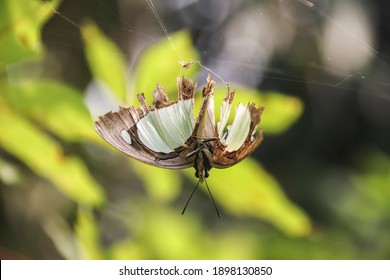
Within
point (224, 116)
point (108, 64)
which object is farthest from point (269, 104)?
point (108, 64)

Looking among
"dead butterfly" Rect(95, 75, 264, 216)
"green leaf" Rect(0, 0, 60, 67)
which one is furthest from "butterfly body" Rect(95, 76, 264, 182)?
"green leaf" Rect(0, 0, 60, 67)

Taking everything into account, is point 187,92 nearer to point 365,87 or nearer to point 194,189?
point 194,189

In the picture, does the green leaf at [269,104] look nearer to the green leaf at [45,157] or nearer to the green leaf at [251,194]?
the green leaf at [251,194]

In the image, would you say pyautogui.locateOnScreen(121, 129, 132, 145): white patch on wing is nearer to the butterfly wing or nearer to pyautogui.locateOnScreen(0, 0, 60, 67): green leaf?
the butterfly wing

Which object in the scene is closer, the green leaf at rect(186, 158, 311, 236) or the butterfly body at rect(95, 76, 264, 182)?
the butterfly body at rect(95, 76, 264, 182)

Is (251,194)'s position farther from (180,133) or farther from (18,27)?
(18,27)
